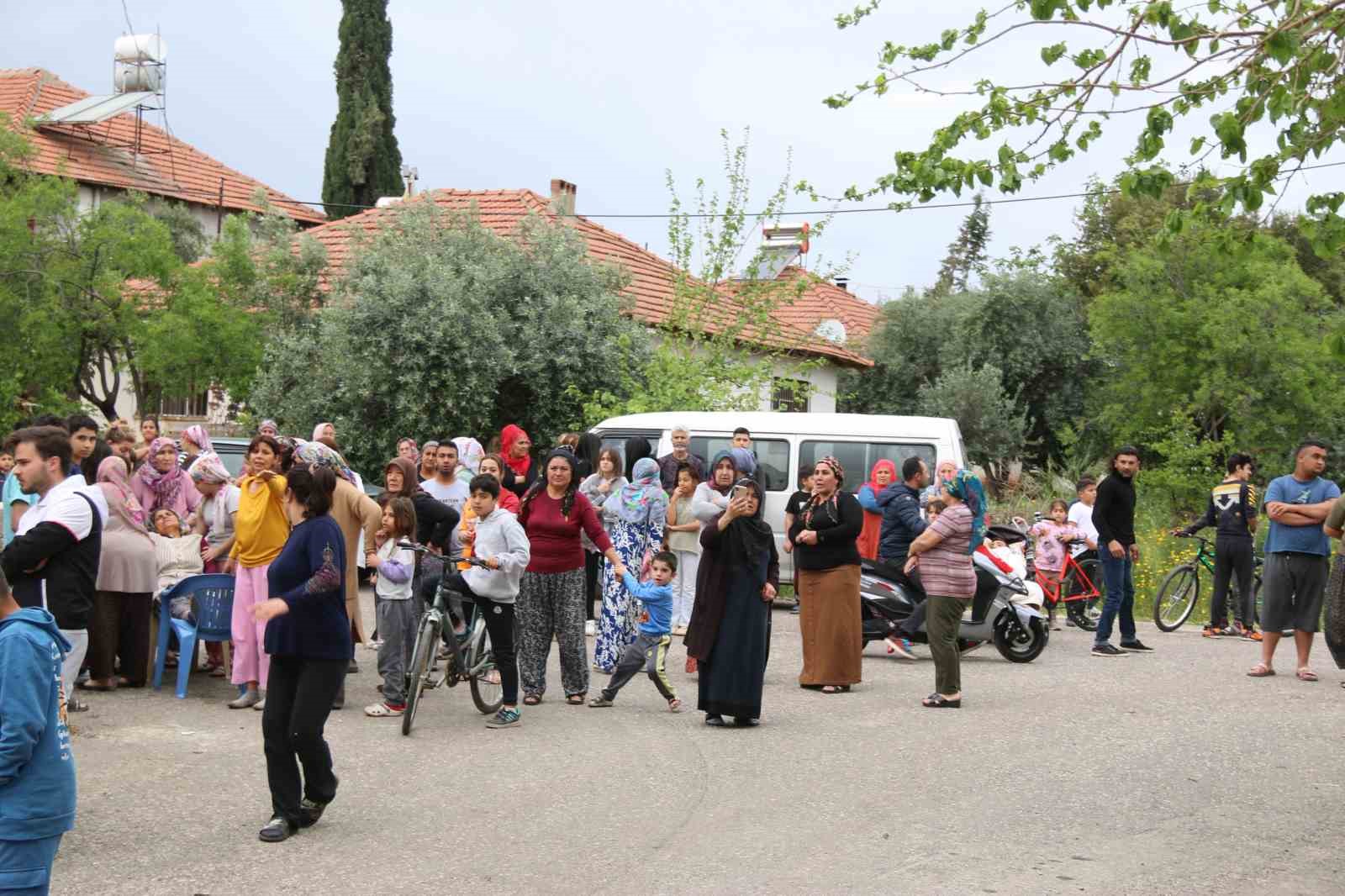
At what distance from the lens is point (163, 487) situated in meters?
11.5

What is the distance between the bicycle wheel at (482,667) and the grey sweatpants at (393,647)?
47 centimetres

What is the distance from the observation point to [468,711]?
10.6 meters

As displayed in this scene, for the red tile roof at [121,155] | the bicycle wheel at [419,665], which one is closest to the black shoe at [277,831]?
the bicycle wheel at [419,665]

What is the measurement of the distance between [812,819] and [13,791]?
13.8ft

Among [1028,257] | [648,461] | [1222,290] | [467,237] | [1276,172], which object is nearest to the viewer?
[1276,172]

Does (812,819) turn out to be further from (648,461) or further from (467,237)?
(467,237)

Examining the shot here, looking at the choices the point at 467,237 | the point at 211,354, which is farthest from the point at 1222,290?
the point at 211,354

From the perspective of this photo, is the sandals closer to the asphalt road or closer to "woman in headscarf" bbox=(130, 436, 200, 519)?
the asphalt road

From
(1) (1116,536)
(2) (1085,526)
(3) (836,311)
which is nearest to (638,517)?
(1) (1116,536)

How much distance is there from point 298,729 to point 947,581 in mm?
5468

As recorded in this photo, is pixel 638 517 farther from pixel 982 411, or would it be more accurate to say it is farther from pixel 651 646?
pixel 982 411

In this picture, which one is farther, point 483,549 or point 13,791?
point 483,549

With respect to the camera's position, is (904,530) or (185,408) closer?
(904,530)

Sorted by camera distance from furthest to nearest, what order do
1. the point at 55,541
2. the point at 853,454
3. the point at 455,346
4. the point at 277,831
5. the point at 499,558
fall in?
the point at 455,346
the point at 853,454
the point at 499,558
the point at 55,541
the point at 277,831
